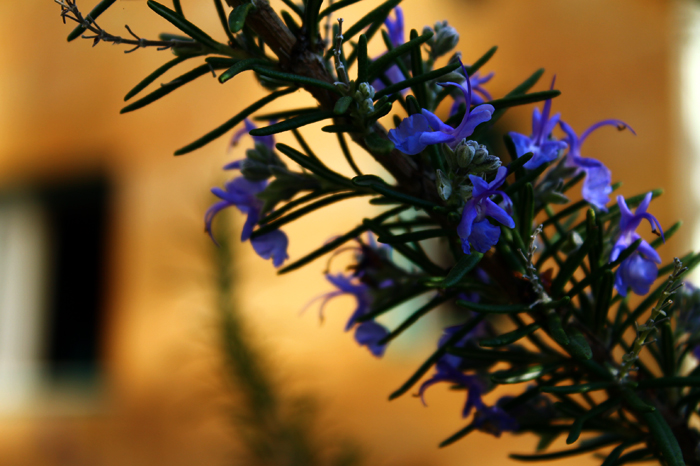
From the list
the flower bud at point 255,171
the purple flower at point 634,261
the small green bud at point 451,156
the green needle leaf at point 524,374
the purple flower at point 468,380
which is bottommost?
the purple flower at point 468,380

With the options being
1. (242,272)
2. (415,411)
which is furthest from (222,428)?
(242,272)

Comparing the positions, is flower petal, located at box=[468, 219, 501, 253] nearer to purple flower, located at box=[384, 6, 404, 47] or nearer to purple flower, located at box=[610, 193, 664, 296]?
purple flower, located at box=[610, 193, 664, 296]

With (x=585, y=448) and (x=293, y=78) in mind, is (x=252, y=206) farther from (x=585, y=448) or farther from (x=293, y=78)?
(x=585, y=448)

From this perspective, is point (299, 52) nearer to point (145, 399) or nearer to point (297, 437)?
point (297, 437)

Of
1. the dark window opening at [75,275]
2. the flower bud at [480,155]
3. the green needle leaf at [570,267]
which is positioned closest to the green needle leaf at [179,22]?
the flower bud at [480,155]

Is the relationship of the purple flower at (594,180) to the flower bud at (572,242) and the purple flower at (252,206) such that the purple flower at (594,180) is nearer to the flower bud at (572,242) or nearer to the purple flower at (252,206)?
the flower bud at (572,242)

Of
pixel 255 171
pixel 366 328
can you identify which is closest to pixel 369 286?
pixel 366 328
